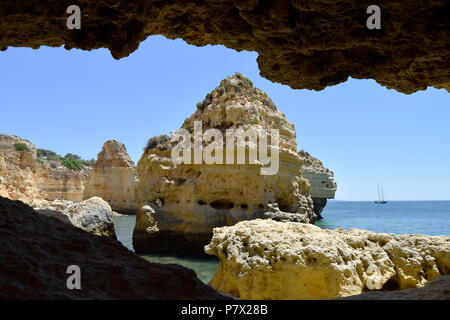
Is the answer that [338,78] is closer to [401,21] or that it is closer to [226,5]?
[401,21]

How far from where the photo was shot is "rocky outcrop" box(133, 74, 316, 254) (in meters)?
14.0

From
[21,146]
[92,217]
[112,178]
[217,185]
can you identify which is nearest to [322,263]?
[92,217]

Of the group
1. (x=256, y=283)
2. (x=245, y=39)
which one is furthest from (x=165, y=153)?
(x=245, y=39)

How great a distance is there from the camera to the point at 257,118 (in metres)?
14.3

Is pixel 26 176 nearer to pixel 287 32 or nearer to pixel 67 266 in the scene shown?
pixel 67 266

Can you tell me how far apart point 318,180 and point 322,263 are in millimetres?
34671

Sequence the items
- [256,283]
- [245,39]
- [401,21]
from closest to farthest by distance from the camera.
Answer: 1. [401,21]
2. [245,39]
3. [256,283]

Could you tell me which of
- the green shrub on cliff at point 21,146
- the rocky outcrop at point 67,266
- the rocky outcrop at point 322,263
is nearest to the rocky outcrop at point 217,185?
the rocky outcrop at point 322,263

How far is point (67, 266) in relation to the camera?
6.67 ft

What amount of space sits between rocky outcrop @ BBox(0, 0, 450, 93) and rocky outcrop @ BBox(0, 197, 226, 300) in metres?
1.71

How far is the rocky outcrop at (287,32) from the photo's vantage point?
2.67 m

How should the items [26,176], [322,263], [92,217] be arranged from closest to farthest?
[322,263], [92,217], [26,176]
